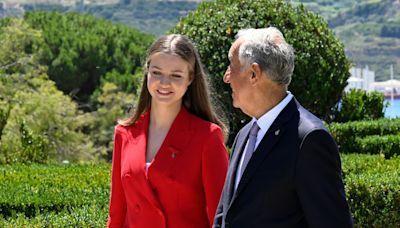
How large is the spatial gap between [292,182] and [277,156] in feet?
0.37

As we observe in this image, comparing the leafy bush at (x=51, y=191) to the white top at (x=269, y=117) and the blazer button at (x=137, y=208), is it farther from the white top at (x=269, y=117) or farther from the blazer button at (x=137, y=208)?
the white top at (x=269, y=117)

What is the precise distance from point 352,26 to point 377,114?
58.0 m

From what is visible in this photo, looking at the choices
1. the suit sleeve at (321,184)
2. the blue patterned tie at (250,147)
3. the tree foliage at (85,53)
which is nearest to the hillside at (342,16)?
the tree foliage at (85,53)

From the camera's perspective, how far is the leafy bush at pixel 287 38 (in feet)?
29.5

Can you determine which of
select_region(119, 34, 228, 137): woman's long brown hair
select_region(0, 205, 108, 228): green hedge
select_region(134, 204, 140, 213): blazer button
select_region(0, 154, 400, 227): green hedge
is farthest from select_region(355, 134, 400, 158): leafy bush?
select_region(134, 204, 140, 213): blazer button

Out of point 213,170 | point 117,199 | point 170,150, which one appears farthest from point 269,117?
point 117,199

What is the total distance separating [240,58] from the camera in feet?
9.85

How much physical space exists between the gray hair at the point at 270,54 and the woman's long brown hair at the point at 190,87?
2.84 ft

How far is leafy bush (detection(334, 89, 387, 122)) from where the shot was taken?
36.4ft

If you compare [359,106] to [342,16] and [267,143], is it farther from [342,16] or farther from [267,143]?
[342,16]

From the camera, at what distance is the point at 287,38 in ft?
30.1

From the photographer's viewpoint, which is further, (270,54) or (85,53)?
(85,53)

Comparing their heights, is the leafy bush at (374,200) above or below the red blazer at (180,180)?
below

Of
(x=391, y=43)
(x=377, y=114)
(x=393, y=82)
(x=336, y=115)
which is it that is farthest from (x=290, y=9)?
(x=391, y=43)
